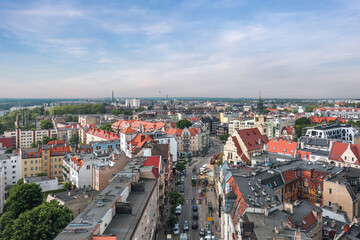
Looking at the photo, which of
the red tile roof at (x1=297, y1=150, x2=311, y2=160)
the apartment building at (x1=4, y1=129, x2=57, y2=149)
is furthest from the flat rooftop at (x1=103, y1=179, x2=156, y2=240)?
the apartment building at (x1=4, y1=129, x2=57, y2=149)

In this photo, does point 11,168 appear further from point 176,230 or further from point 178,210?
point 176,230

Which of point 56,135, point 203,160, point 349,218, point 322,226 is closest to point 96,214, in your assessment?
point 322,226

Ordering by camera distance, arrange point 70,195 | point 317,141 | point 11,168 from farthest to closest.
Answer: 1. point 317,141
2. point 11,168
3. point 70,195

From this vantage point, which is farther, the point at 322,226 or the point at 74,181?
the point at 74,181

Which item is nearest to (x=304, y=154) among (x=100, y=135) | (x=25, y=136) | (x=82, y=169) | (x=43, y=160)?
(x=82, y=169)

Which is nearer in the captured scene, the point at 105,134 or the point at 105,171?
the point at 105,171

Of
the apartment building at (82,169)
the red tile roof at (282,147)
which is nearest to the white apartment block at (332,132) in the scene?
the red tile roof at (282,147)

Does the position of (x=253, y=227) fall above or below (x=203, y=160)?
above

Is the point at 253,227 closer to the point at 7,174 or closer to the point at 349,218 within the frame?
the point at 349,218
